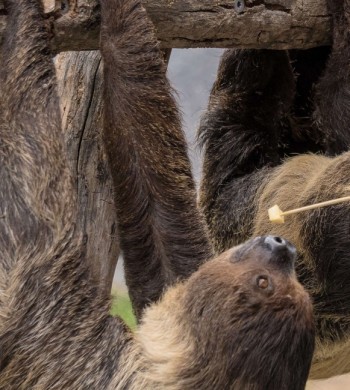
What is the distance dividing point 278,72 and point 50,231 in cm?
241

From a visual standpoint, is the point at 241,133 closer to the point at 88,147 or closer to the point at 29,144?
the point at 88,147

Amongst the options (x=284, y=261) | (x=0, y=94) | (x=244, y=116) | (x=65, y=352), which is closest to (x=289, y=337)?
(x=284, y=261)

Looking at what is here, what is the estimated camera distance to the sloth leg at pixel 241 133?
6789 millimetres

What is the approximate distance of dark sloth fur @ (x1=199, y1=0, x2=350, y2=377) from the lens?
6.20 meters

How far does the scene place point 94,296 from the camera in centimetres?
508

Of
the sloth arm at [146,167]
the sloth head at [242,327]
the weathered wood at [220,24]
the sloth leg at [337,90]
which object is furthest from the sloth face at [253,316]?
the sloth leg at [337,90]

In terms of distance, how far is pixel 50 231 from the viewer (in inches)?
197

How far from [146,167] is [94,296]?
3.18 ft

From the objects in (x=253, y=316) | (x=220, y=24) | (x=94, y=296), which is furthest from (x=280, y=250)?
(x=220, y=24)

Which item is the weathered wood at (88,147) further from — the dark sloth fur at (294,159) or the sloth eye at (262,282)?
the sloth eye at (262,282)

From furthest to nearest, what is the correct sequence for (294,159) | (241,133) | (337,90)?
(241,133) < (294,159) < (337,90)

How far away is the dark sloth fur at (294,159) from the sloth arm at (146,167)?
807 mm

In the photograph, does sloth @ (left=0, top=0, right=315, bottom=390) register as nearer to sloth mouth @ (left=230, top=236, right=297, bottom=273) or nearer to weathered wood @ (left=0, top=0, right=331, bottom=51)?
sloth mouth @ (left=230, top=236, right=297, bottom=273)

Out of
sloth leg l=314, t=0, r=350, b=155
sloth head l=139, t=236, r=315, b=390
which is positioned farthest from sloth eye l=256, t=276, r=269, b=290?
sloth leg l=314, t=0, r=350, b=155
